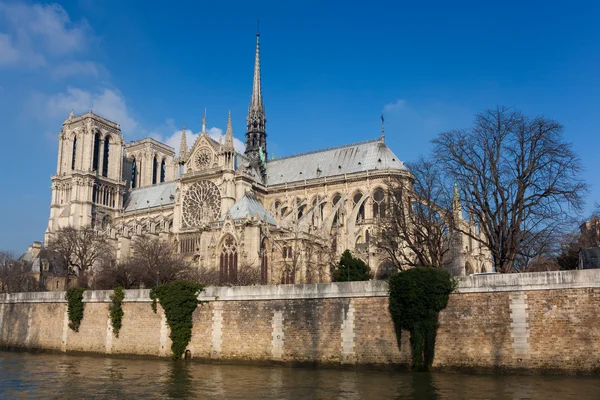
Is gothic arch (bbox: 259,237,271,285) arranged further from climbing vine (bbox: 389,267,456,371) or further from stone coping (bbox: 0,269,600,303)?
A: climbing vine (bbox: 389,267,456,371)

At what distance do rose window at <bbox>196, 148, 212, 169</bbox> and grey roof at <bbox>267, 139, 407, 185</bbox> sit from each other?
801cm

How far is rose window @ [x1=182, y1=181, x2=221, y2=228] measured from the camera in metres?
56.9

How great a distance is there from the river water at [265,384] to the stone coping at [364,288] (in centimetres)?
299

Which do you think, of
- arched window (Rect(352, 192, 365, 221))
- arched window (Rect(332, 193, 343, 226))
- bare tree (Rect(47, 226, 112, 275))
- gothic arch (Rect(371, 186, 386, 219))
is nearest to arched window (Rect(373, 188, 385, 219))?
gothic arch (Rect(371, 186, 386, 219))

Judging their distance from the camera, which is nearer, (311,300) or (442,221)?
(311,300)

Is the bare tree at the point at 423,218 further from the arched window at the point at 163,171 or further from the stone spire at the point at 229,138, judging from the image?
the arched window at the point at 163,171

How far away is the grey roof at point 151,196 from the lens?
240 ft

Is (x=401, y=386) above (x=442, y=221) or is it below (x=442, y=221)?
below

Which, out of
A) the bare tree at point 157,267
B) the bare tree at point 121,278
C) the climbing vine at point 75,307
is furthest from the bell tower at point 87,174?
the climbing vine at point 75,307

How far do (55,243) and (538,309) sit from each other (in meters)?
47.9

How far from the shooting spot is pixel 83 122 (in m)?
78.5

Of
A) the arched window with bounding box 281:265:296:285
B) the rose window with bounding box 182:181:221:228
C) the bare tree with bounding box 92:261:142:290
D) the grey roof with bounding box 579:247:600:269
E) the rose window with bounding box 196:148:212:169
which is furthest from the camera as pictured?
the rose window with bounding box 196:148:212:169

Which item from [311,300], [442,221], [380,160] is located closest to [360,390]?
[311,300]

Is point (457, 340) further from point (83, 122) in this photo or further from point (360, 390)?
point (83, 122)
